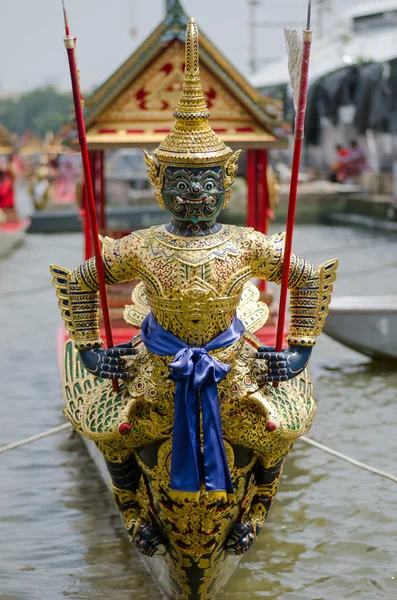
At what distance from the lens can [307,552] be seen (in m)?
6.08

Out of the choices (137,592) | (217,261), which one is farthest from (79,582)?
(217,261)

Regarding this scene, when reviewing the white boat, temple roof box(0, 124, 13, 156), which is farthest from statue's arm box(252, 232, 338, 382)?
temple roof box(0, 124, 13, 156)

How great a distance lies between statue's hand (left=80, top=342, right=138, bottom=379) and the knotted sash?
0.82ft

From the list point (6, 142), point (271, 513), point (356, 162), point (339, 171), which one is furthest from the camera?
point (339, 171)

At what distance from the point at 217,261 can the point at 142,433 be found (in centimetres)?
90

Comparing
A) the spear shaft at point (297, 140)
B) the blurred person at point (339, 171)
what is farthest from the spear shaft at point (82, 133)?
the blurred person at point (339, 171)

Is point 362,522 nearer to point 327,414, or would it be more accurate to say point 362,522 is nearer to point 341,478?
point 341,478

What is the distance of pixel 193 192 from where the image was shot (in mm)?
4430

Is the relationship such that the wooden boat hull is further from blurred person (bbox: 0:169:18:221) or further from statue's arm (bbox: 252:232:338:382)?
blurred person (bbox: 0:169:18:221)

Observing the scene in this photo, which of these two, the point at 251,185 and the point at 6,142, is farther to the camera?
the point at 6,142

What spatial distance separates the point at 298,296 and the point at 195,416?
765 millimetres

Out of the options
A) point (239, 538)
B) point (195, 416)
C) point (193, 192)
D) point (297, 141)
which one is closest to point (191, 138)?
point (193, 192)

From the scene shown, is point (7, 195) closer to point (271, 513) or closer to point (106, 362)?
point (271, 513)

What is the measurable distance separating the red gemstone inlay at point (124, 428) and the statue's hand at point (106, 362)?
0.22 m
